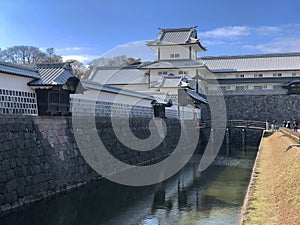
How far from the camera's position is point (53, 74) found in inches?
463

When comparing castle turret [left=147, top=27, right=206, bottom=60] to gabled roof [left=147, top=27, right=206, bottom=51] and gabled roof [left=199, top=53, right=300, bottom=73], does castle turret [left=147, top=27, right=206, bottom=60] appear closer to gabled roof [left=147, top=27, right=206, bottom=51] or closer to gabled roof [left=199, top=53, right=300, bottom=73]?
gabled roof [left=147, top=27, right=206, bottom=51]

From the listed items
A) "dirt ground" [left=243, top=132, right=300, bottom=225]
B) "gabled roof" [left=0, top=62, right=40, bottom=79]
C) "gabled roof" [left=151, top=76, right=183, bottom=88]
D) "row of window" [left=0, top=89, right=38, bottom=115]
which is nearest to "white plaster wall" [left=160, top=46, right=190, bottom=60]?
"gabled roof" [left=151, top=76, right=183, bottom=88]

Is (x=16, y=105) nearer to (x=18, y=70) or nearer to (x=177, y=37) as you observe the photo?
(x=18, y=70)

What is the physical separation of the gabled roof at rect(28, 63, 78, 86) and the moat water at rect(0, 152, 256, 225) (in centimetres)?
361

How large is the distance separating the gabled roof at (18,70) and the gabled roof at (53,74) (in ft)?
0.75

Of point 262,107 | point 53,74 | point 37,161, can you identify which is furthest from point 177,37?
point 37,161

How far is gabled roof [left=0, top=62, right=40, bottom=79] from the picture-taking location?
997 centimetres

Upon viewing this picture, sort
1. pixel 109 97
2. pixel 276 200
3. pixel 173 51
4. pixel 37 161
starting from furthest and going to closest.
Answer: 1. pixel 173 51
2. pixel 109 97
3. pixel 37 161
4. pixel 276 200

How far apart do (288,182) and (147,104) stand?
575 inches

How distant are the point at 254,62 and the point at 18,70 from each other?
112 ft

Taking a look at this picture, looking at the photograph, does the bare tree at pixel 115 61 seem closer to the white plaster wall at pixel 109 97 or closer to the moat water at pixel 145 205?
the white plaster wall at pixel 109 97

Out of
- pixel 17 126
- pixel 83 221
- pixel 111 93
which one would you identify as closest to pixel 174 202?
pixel 83 221

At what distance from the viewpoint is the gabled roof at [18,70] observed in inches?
393

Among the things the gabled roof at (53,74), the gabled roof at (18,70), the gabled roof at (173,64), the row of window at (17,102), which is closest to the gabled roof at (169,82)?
the gabled roof at (173,64)
